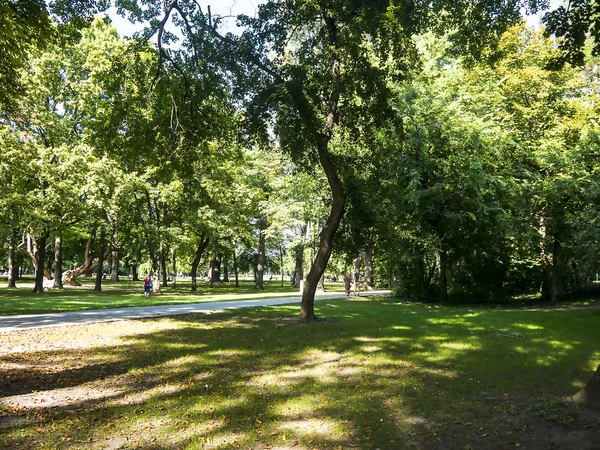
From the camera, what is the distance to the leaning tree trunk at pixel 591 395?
5324 millimetres

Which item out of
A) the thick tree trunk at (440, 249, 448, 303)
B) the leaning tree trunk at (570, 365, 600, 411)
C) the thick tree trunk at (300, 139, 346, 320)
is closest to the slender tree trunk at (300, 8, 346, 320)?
the thick tree trunk at (300, 139, 346, 320)

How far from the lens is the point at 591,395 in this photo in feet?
17.7

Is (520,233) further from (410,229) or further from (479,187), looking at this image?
(410,229)

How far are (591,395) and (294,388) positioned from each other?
4098 millimetres

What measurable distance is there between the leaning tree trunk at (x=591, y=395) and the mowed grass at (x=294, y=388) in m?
0.22

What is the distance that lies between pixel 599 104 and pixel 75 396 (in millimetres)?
30578

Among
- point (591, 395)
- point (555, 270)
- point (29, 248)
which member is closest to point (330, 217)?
point (591, 395)

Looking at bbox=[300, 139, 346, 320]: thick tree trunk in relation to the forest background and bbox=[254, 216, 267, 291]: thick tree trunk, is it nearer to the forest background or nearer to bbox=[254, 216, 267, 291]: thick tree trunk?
the forest background

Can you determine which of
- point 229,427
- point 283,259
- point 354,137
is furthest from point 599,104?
point 283,259

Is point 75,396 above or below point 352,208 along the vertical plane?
below

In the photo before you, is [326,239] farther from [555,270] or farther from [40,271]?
[40,271]

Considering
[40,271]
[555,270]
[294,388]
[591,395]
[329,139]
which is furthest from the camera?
[40,271]

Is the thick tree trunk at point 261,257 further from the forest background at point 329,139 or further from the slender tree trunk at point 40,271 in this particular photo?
the slender tree trunk at point 40,271

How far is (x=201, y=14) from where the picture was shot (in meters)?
12.3
